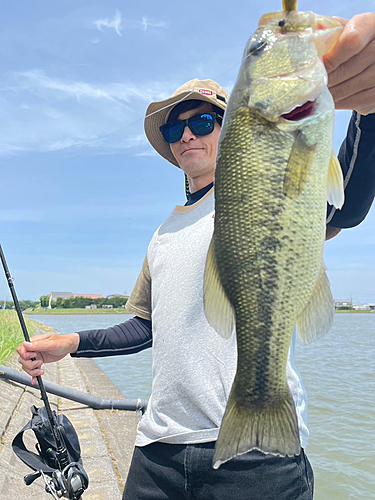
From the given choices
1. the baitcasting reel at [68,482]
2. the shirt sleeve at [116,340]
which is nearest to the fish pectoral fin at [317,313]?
the shirt sleeve at [116,340]

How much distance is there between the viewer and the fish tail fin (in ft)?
4.35

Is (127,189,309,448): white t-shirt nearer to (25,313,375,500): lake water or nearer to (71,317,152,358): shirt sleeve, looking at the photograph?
(71,317,152,358): shirt sleeve

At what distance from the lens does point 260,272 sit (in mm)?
1340

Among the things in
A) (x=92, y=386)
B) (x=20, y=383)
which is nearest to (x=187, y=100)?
(x=20, y=383)

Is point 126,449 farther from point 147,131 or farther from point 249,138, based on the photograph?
point 249,138

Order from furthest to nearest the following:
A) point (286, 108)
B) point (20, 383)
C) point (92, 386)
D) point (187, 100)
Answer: point (92, 386) < point (20, 383) < point (187, 100) < point (286, 108)

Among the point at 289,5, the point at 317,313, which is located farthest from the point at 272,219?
the point at 289,5

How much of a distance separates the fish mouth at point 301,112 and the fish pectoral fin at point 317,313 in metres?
0.47

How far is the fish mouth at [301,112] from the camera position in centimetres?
129

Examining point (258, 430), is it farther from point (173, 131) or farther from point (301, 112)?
point (173, 131)

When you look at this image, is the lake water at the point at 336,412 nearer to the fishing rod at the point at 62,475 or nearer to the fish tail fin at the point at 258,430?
the fishing rod at the point at 62,475

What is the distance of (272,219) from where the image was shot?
130 centimetres

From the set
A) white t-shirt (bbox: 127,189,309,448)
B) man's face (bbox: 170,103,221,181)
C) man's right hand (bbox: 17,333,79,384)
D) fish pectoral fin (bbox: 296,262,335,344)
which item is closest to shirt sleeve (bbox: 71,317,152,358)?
man's right hand (bbox: 17,333,79,384)

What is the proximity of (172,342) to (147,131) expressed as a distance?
1.43 meters
